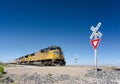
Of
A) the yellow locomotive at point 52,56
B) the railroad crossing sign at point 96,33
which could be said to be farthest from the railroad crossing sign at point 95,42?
the yellow locomotive at point 52,56

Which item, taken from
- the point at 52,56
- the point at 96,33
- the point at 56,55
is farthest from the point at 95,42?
Result: the point at 52,56

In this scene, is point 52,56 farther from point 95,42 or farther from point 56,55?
point 95,42

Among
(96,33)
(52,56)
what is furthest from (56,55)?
(96,33)

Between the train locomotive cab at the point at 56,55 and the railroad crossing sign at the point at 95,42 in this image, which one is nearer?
the railroad crossing sign at the point at 95,42

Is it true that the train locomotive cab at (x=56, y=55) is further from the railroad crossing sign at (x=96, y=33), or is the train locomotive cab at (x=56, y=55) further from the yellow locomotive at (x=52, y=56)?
the railroad crossing sign at (x=96, y=33)

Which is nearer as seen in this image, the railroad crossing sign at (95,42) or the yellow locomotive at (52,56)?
the railroad crossing sign at (95,42)

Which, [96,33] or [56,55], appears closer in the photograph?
[96,33]

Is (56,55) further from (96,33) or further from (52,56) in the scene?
(96,33)

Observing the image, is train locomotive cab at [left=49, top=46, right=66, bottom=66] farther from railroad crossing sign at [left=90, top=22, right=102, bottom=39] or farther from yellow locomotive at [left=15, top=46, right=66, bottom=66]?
railroad crossing sign at [left=90, top=22, right=102, bottom=39]

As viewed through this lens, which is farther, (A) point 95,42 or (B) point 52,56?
(B) point 52,56

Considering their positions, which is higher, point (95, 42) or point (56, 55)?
point (56, 55)

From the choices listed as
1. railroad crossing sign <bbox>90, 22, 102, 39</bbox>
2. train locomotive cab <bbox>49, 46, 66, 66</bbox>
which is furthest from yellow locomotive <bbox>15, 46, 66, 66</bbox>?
railroad crossing sign <bbox>90, 22, 102, 39</bbox>

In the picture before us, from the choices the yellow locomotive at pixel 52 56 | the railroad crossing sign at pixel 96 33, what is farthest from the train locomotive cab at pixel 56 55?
the railroad crossing sign at pixel 96 33

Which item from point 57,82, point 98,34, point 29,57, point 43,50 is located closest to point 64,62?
point 43,50
